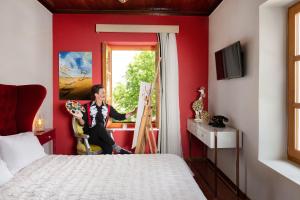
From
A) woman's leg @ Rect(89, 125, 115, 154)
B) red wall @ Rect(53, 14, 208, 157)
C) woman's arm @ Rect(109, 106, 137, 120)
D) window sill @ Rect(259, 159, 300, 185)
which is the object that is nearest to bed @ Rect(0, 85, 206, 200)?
window sill @ Rect(259, 159, 300, 185)

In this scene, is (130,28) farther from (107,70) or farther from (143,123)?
(143,123)

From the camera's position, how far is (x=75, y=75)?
446 cm

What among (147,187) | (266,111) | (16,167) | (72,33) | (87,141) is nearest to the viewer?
(147,187)

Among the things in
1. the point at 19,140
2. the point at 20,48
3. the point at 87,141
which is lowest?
the point at 87,141

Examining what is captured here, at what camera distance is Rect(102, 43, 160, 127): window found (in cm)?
476

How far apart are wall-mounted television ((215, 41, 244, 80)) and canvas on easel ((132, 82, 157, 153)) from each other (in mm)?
1211

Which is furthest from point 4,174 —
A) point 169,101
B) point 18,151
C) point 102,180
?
point 169,101

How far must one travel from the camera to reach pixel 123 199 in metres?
1.65

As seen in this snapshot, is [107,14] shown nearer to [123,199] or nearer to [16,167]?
[16,167]

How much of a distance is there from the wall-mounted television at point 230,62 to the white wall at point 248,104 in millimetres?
77

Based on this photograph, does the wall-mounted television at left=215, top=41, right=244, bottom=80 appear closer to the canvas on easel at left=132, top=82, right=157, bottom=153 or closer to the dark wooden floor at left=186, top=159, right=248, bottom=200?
the canvas on easel at left=132, top=82, right=157, bottom=153

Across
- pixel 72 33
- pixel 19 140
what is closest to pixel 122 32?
pixel 72 33

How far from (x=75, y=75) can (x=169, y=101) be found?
1.66 meters

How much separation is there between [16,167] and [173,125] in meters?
2.76
